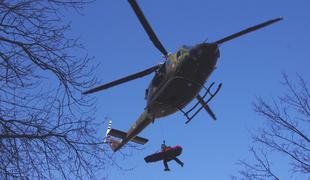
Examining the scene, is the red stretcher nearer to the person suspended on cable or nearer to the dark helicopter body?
the person suspended on cable

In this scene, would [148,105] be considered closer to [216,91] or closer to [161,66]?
[161,66]

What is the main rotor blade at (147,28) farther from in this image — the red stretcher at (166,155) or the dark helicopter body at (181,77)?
the red stretcher at (166,155)

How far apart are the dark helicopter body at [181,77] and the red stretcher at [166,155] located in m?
1.11

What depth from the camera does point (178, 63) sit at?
34.1 ft

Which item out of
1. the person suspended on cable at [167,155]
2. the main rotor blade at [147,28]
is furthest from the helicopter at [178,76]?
the person suspended on cable at [167,155]

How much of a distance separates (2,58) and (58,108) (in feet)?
4.11

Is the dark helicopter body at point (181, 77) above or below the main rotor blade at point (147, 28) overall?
below

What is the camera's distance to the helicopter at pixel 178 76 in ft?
32.9

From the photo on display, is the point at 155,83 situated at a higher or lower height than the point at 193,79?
higher

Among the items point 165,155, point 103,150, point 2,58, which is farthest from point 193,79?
point 2,58

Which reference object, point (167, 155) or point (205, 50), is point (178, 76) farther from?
point (167, 155)

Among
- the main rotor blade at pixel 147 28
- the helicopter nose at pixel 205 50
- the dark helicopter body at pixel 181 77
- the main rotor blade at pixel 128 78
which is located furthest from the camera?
the main rotor blade at pixel 128 78

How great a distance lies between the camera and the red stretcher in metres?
11.4

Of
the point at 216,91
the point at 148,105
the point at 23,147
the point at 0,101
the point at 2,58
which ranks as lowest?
the point at 23,147
